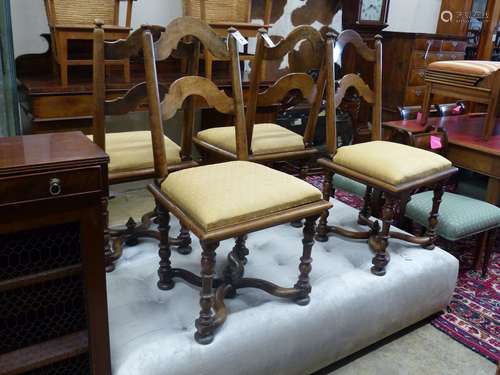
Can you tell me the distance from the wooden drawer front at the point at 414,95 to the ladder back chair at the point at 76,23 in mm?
2548

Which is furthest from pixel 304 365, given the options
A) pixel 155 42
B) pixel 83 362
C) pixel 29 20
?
pixel 29 20

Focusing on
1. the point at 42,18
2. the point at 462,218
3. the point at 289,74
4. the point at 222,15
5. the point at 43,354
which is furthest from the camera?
the point at 222,15

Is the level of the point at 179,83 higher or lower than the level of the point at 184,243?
higher

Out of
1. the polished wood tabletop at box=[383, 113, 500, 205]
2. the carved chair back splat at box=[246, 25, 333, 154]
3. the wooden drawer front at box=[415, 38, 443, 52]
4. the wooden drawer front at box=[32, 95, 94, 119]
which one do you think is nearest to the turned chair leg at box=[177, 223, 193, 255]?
the carved chair back splat at box=[246, 25, 333, 154]

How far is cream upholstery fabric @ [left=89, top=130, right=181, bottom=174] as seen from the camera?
1854 millimetres

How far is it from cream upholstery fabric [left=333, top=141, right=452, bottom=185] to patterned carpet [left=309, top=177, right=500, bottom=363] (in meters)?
0.70

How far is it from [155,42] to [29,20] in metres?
1.85

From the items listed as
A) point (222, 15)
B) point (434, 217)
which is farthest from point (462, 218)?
point (222, 15)

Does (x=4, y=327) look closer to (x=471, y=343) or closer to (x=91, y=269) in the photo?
(x=91, y=269)

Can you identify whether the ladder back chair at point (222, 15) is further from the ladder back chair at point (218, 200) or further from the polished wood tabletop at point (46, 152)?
the polished wood tabletop at point (46, 152)

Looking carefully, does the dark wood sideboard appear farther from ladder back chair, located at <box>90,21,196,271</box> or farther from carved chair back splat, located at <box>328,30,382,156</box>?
carved chair back splat, located at <box>328,30,382,156</box>

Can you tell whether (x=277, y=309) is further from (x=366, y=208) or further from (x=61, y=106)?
(x=61, y=106)

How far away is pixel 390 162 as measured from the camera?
1.88 metres

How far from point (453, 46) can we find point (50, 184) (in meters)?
4.36
